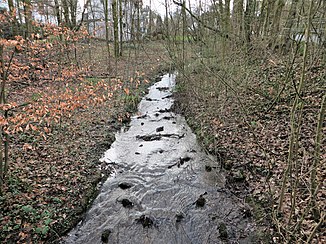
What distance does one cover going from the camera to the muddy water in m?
5.64

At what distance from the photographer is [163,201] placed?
687 centimetres

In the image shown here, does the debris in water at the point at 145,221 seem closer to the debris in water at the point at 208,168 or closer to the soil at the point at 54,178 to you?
the soil at the point at 54,178

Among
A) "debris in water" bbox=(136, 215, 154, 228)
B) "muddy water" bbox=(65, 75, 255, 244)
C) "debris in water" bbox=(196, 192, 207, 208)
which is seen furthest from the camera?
"debris in water" bbox=(196, 192, 207, 208)

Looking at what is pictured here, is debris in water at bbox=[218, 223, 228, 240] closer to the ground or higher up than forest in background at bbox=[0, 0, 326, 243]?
closer to the ground

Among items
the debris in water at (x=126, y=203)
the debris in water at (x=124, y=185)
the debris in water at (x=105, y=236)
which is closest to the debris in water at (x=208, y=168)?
the debris in water at (x=124, y=185)

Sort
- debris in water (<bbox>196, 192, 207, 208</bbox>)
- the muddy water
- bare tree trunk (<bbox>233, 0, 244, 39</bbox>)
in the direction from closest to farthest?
the muddy water
debris in water (<bbox>196, 192, 207, 208</bbox>)
bare tree trunk (<bbox>233, 0, 244, 39</bbox>)

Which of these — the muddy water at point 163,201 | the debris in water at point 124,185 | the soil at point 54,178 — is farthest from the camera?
the debris in water at point 124,185

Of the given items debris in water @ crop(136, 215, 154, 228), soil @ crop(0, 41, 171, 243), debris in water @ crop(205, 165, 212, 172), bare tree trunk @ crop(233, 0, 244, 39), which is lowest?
debris in water @ crop(136, 215, 154, 228)

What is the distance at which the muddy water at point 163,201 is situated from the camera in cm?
564

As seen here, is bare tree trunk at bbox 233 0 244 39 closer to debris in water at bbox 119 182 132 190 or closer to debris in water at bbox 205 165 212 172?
debris in water at bbox 205 165 212 172

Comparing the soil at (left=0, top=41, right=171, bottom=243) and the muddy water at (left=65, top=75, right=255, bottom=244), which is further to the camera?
the muddy water at (left=65, top=75, right=255, bottom=244)

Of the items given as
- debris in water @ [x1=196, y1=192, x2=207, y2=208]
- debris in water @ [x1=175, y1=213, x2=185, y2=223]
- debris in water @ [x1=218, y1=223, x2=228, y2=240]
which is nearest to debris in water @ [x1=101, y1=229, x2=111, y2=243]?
debris in water @ [x1=175, y1=213, x2=185, y2=223]

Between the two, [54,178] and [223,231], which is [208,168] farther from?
[54,178]

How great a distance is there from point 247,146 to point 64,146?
233 inches
